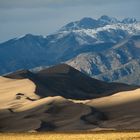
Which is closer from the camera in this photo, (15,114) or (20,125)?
(20,125)

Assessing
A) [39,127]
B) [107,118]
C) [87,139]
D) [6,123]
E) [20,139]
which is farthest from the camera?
[107,118]

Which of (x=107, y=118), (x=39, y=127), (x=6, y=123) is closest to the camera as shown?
(x=39, y=127)

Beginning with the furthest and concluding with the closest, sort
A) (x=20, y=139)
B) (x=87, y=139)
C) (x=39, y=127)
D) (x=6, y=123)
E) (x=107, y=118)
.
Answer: (x=107, y=118)
(x=6, y=123)
(x=39, y=127)
(x=20, y=139)
(x=87, y=139)

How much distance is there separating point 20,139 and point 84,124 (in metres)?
110

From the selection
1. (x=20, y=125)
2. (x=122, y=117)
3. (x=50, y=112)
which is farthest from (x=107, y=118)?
(x=20, y=125)

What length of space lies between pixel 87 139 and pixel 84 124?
113 meters

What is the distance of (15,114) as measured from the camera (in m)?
193

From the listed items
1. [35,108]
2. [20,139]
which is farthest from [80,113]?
[20,139]

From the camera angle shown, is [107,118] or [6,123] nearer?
[6,123]

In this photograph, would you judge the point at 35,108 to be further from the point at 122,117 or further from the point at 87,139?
the point at 87,139

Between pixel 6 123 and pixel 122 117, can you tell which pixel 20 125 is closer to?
pixel 6 123

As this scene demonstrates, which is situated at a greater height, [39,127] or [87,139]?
[87,139]

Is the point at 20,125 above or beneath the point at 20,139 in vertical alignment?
beneath

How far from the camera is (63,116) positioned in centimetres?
18938
